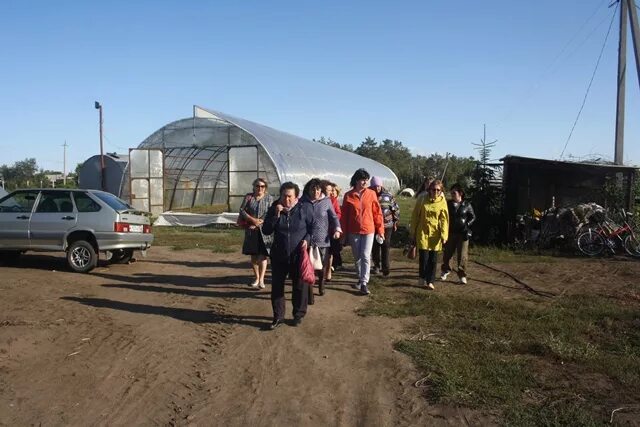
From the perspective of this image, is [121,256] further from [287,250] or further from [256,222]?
[287,250]

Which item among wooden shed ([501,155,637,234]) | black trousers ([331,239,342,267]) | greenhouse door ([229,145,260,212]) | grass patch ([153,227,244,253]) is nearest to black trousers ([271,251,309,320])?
black trousers ([331,239,342,267])

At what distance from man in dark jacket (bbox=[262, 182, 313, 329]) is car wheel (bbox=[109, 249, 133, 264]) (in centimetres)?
598

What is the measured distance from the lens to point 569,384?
4574 mm

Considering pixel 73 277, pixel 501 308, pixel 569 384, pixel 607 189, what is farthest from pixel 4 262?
pixel 607 189

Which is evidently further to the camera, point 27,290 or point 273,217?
point 27,290

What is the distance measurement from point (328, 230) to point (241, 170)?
45.4 ft

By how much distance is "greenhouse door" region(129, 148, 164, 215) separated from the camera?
72.4ft

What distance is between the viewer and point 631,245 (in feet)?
40.2

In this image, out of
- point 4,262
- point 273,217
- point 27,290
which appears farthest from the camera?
point 4,262

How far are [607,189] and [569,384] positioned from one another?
411 inches

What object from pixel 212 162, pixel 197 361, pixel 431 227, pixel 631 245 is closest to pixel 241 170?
pixel 212 162

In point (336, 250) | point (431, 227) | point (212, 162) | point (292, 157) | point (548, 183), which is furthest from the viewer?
point (212, 162)

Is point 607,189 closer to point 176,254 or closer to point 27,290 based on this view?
point 176,254

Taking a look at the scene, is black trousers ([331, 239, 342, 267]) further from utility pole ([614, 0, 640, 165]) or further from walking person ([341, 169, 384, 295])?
utility pole ([614, 0, 640, 165])
